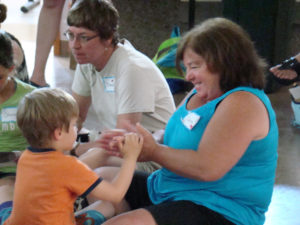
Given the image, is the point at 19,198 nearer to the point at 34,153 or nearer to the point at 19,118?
the point at 34,153

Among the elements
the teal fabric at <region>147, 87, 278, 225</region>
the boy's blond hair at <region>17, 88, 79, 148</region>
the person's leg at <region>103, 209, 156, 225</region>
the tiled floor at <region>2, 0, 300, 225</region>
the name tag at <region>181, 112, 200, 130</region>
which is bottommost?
the tiled floor at <region>2, 0, 300, 225</region>

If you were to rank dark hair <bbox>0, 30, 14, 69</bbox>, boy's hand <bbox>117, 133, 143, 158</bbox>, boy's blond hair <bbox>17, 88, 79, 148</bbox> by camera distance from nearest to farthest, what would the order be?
boy's blond hair <bbox>17, 88, 79, 148</bbox> → boy's hand <bbox>117, 133, 143, 158</bbox> → dark hair <bbox>0, 30, 14, 69</bbox>

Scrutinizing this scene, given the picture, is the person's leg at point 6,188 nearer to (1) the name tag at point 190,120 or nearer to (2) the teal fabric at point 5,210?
(2) the teal fabric at point 5,210

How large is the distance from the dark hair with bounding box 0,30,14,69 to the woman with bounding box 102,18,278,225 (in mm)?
688

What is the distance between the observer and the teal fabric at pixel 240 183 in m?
1.66

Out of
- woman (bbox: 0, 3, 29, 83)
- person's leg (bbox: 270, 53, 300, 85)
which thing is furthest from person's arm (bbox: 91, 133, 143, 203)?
person's leg (bbox: 270, 53, 300, 85)

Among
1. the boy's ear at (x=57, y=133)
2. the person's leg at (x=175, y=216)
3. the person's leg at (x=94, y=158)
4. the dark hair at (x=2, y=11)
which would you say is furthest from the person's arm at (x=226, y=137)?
the dark hair at (x=2, y=11)

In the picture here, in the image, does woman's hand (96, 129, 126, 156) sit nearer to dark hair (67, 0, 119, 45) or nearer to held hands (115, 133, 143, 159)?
held hands (115, 133, 143, 159)

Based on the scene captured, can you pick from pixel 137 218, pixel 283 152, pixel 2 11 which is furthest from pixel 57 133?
pixel 283 152

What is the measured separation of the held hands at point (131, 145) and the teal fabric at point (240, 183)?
6.2 inches

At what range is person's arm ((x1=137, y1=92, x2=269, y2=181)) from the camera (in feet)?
5.18

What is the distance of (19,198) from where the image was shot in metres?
1.61

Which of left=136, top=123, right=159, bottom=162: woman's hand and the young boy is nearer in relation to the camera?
the young boy

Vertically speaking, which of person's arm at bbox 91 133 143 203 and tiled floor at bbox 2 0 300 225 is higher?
person's arm at bbox 91 133 143 203
